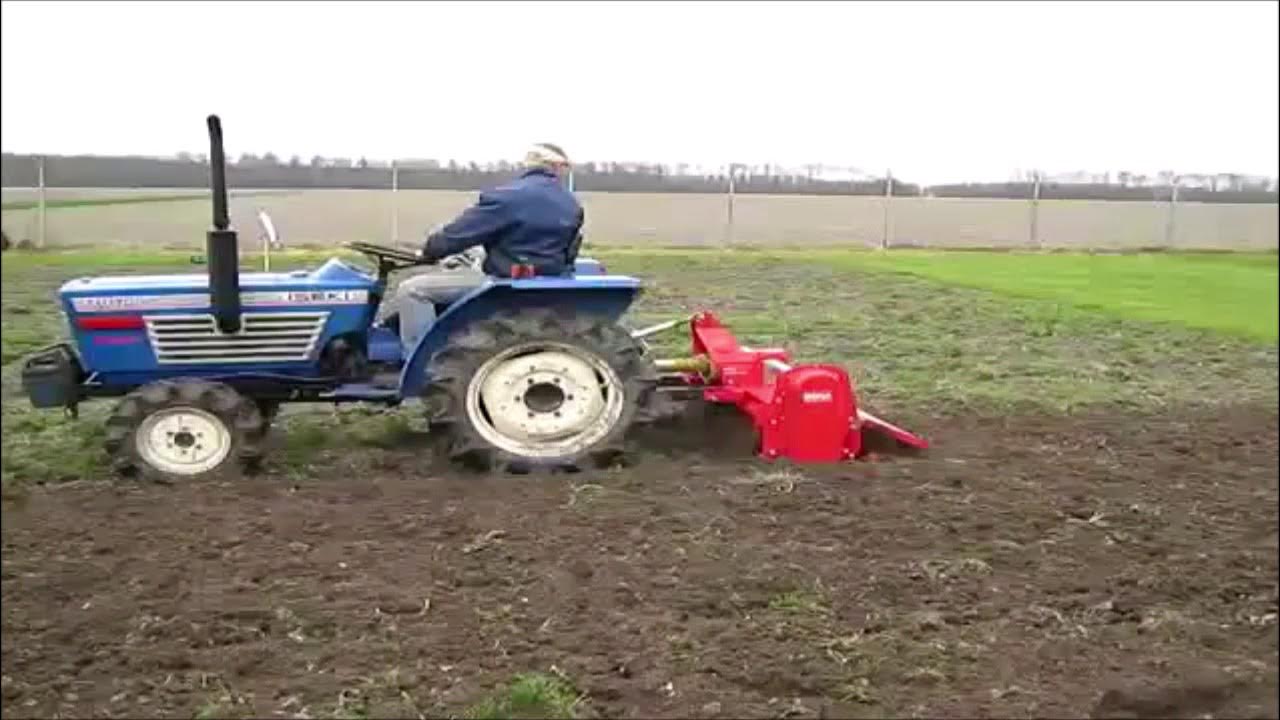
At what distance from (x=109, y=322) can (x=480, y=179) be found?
220 centimetres

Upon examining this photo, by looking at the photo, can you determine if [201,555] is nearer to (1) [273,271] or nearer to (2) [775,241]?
(1) [273,271]

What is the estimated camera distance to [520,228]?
639 cm

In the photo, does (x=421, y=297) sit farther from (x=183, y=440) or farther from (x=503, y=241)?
(x=183, y=440)

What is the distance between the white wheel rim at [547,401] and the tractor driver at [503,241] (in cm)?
41

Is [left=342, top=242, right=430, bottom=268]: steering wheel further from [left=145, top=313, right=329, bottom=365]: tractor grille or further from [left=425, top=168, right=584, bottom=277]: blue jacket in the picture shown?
[left=145, top=313, right=329, bottom=365]: tractor grille

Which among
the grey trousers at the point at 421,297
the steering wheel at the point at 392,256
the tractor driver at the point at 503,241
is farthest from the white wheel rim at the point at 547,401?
the steering wheel at the point at 392,256

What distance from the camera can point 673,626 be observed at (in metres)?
4.12

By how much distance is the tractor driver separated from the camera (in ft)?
20.4

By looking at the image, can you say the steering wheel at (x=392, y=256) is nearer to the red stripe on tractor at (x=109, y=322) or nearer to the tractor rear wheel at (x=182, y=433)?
the tractor rear wheel at (x=182, y=433)

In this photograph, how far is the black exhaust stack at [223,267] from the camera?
5499 millimetres

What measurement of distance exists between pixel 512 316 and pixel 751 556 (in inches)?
78.4

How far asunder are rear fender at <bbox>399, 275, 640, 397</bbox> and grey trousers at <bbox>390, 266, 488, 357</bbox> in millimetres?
238

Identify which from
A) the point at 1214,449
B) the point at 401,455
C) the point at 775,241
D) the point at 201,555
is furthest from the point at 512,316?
the point at 775,241

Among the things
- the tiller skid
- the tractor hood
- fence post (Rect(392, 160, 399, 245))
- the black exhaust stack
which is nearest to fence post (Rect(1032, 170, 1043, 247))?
fence post (Rect(392, 160, 399, 245))
